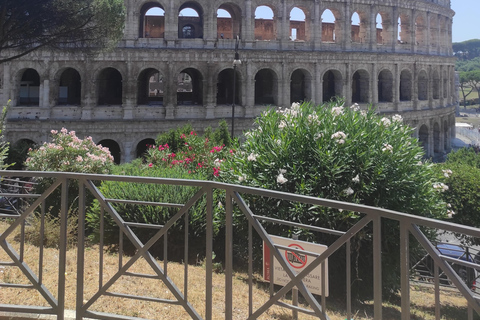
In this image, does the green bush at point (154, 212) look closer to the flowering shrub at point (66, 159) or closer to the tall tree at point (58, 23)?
the flowering shrub at point (66, 159)

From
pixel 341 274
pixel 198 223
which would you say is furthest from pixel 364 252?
pixel 198 223

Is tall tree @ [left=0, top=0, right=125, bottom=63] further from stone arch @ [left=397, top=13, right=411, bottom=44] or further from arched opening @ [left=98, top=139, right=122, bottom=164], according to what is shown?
stone arch @ [left=397, top=13, right=411, bottom=44]

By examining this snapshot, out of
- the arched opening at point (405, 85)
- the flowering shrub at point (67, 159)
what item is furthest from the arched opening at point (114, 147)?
the arched opening at point (405, 85)

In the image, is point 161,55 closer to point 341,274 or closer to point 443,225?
point 341,274

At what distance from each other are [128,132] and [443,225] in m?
20.9

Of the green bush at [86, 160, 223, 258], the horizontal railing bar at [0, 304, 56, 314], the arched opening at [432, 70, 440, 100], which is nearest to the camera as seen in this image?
the horizontal railing bar at [0, 304, 56, 314]

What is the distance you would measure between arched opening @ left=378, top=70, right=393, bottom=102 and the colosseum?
0.21ft

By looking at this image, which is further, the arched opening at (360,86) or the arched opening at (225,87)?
the arched opening at (360,86)

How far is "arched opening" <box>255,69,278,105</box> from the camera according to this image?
2555cm

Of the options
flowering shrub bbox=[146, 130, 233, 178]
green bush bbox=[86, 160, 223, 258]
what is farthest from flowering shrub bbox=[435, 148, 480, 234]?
green bush bbox=[86, 160, 223, 258]

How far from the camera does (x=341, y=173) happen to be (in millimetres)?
7168

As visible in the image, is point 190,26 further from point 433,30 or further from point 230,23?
point 433,30

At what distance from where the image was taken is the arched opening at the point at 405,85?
28.7 m

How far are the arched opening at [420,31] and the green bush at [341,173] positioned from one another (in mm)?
25231
